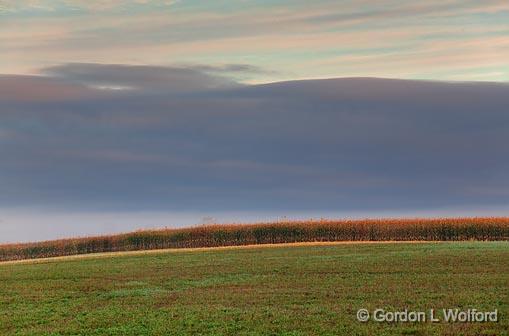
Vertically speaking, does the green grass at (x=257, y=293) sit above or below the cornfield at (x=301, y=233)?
below

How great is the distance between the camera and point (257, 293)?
2914 centimetres

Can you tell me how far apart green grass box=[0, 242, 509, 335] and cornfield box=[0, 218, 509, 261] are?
19734mm

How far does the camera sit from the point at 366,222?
6712 centimetres

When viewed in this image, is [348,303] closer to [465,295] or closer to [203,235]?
[465,295]

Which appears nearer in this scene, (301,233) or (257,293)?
(257,293)

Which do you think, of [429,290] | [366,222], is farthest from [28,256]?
[429,290]

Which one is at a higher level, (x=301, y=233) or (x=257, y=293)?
(x=301, y=233)

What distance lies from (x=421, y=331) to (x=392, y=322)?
4.91 feet

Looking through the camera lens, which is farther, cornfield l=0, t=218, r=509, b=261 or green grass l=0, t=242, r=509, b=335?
cornfield l=0, t=218, r=509, b=261

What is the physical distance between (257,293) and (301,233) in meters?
38.4

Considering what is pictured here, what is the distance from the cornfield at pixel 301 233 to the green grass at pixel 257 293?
777 inches

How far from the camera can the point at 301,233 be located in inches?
2648

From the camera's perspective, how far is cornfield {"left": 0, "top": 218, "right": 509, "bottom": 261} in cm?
6562

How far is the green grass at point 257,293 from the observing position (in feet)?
75.6
